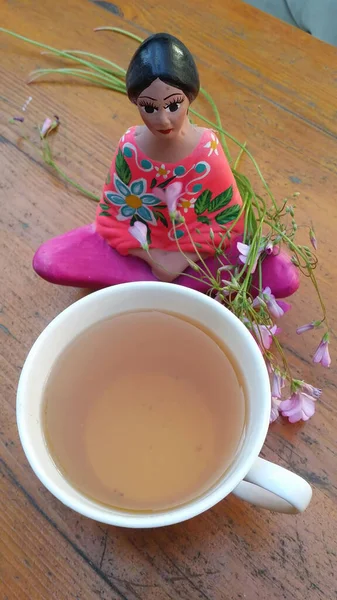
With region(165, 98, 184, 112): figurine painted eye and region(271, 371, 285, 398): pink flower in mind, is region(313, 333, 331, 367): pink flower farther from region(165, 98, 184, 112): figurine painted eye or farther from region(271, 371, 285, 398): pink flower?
region(165, 98, 184, 112): figurine painted eye

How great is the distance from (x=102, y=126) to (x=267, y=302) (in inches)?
12.7

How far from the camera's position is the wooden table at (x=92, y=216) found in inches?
17.8

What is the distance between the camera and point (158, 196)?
19.9 inches

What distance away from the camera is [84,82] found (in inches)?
27.4

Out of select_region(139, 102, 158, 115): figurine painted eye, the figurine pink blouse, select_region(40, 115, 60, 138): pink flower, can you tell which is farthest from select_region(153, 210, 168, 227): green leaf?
select_region(40, 115, 60, 138): pink flower

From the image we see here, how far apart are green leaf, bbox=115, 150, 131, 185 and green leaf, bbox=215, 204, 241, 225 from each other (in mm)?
91

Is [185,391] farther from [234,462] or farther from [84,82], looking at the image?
[84,82]

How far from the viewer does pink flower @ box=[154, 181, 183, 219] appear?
0.49 metres

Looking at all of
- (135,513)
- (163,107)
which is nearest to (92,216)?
(163,107)

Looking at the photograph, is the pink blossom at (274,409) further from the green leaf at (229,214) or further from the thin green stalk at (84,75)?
the thin green stalk at (84,75)

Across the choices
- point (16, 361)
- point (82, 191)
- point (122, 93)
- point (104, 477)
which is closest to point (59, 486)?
point (104, 477)

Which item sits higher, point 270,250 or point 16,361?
point 270,250

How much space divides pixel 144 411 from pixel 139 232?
168 millimetres

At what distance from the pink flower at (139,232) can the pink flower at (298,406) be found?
0.19 m
